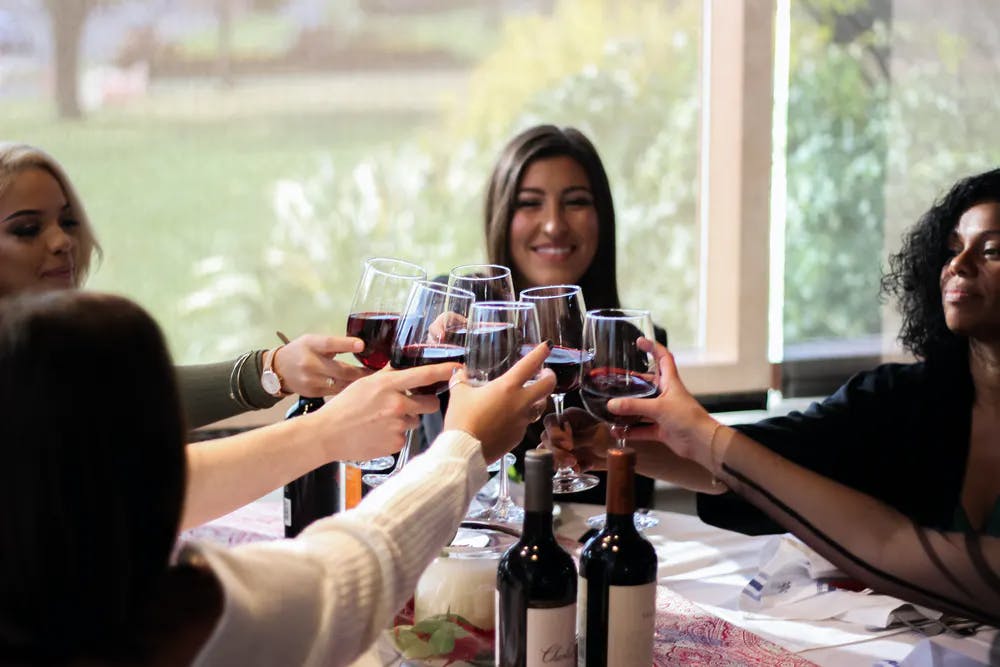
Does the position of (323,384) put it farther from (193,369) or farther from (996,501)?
(996,501)

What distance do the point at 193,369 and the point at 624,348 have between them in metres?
1.01

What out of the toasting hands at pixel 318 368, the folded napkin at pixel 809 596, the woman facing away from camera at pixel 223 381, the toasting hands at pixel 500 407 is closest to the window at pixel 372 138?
the woman facing away from camera at pixel 223 381

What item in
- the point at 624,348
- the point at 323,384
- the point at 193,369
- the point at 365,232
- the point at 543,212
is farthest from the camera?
the point at 365,232

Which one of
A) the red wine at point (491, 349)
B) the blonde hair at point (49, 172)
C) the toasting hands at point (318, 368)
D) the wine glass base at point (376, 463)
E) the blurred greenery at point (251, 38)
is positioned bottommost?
the wine glass base at point (376, 463)

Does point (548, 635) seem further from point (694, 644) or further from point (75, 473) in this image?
point (75, 473)

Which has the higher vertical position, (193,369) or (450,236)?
(450,236)

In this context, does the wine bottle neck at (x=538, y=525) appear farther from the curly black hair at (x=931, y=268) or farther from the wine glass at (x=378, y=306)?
the curly black hair at (x=931, y=268)

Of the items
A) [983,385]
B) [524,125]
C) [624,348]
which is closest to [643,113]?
[524,125]

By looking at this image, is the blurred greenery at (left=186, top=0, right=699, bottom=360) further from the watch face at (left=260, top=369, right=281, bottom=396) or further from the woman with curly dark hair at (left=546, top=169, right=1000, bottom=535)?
the woman with curly dark hair at (left=546, top=169, right=1000, bottom=535)

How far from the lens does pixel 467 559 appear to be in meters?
1.26

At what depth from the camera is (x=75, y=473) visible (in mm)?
760

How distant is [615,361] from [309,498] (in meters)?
0.63

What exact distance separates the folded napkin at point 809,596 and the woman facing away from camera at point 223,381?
0.55m

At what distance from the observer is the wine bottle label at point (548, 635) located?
3.50ft
